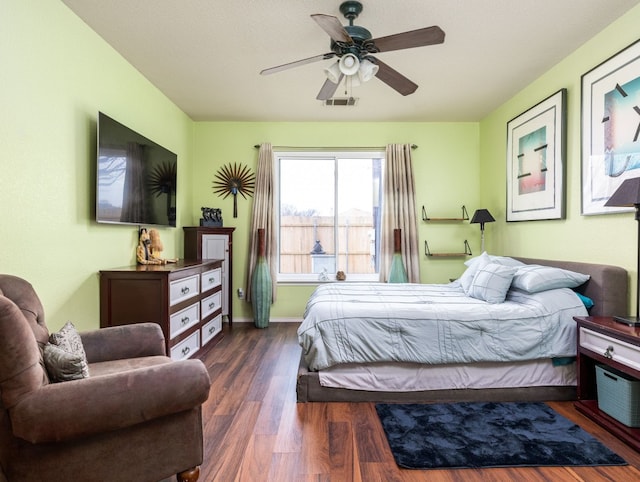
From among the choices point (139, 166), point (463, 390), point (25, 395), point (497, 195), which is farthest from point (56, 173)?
point (497, 195)

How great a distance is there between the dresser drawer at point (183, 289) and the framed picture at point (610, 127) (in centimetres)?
334

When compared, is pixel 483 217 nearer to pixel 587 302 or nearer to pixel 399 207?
pixel 399 207

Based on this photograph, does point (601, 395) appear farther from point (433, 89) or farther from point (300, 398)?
point (433, 89)

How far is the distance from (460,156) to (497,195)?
2.63 feet

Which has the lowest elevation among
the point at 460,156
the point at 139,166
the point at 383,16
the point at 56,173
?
the point at 56,173

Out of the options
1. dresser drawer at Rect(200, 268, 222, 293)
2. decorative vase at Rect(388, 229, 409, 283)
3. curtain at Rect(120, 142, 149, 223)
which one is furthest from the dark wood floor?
decorative vase at Rect(388, 229, 409, 283)

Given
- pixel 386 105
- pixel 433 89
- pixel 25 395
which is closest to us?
pixel 25 395

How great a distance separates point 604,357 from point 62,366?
2844 mm

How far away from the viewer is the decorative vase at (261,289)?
464cm

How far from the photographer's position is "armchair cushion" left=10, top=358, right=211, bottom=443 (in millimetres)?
1283

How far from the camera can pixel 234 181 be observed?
16.0 ft

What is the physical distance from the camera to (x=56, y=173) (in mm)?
2361

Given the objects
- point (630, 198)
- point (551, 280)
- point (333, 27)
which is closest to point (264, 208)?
point (333, 27)

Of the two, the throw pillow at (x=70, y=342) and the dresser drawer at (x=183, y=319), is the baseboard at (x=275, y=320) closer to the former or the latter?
the dresser drawer at (x=183, y=319)
